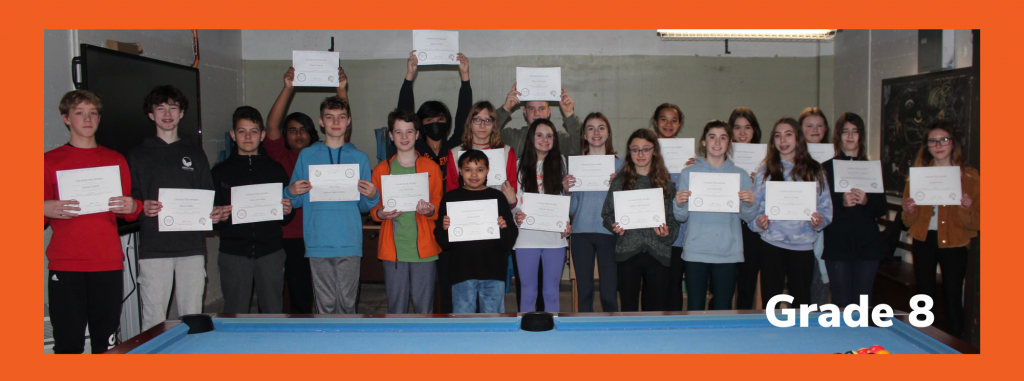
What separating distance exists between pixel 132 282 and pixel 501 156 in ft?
8.95

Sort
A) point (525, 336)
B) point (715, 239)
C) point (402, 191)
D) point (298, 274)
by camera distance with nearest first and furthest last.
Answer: point (525, 336)
point (402, 191)
point (715, 239)
point (298, 274)

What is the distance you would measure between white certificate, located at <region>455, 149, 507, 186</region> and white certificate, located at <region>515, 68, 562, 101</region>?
716 millimetres

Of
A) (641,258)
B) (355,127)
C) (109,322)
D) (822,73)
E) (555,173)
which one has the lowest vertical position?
(109,322)

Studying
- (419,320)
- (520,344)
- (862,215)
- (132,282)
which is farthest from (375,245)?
(862,215)

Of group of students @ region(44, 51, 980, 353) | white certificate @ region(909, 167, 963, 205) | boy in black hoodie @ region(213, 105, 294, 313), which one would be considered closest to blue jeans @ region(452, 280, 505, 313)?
group of students @ region(44, 51, 980, 353)

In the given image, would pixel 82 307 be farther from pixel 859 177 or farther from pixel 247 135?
pixel 859 177

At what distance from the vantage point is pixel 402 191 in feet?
11.7

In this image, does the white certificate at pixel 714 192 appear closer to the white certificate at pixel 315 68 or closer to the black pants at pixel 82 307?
the white certificate at pixel 315 68

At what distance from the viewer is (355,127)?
622 centimetres

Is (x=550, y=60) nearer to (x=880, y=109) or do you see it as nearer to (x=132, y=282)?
(x=880, y=109)

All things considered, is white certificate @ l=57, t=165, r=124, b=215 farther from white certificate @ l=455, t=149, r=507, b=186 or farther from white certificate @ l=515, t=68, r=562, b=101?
white certificate @ l=515, t=68, r=562, b=101

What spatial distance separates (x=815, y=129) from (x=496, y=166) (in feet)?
7.66

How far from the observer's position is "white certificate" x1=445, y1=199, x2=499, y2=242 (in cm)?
346

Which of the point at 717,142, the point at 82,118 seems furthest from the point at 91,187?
the point at 717,142
